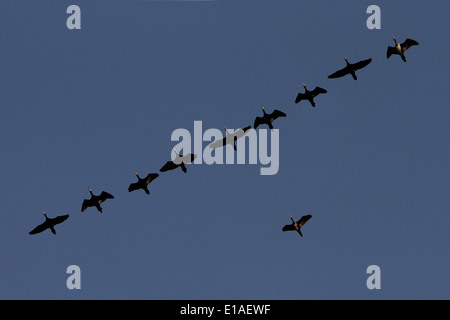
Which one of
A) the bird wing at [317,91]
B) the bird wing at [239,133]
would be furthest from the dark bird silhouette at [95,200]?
the bird wing at [317,91]

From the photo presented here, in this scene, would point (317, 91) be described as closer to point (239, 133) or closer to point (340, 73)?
point (340, 73)

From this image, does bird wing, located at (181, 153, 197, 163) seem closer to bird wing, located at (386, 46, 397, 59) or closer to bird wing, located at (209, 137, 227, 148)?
bird wing, located at (209, 137, 227, 148)

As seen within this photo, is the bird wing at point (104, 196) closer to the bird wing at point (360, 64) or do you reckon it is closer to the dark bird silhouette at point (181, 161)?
the dark bird silhouette at point (181, 161)

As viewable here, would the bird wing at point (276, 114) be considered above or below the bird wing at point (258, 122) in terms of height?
above

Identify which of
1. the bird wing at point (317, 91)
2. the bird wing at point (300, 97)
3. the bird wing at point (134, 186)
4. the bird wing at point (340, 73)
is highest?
the bird wing at point (340, 73)

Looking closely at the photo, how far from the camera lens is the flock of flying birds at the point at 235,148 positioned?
61.7 m

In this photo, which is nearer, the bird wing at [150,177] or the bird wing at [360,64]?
the bird wing at [360,64]

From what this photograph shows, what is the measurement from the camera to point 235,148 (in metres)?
61.0

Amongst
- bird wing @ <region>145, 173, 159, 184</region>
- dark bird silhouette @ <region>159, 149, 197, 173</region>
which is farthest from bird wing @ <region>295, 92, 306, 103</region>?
bird wing @ <region>145, 173, 159, 184</region>

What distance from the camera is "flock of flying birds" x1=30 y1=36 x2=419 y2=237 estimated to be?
61.7 m

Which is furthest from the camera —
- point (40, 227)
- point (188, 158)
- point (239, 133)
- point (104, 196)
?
point (40, 227)

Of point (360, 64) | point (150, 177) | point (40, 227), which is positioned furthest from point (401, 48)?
point (40, 227)
